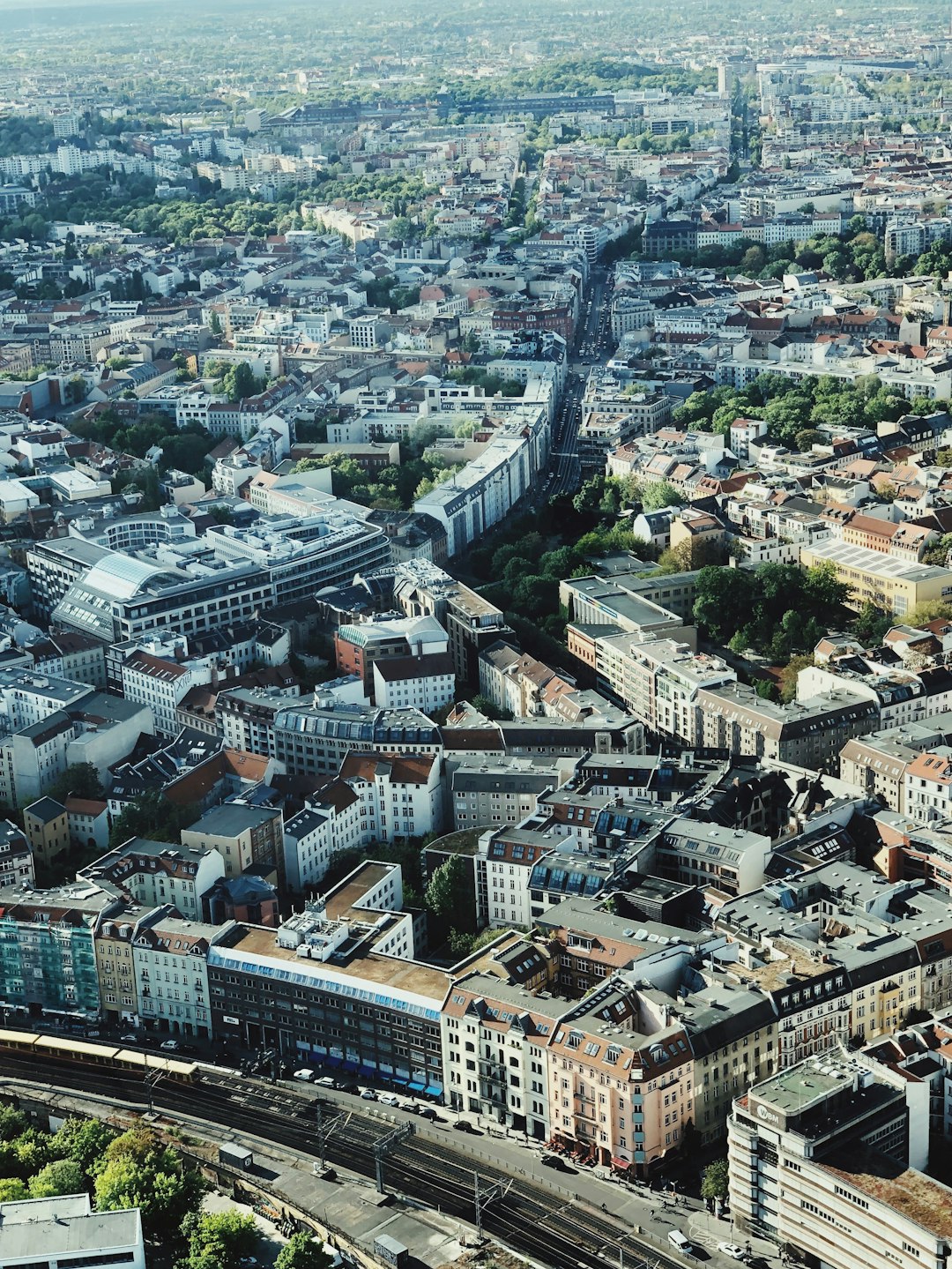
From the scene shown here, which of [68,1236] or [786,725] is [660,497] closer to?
[786,725]

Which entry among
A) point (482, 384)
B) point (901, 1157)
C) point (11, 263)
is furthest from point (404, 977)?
point (11, 263)

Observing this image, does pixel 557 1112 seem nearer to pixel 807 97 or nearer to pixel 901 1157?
pixel 901 1157

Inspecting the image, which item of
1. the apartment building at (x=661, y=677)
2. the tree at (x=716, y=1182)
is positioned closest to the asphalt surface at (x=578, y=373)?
the apartment building at (x=661, y=677)

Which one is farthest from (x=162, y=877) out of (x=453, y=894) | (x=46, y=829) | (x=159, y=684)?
(x=159, y=684)

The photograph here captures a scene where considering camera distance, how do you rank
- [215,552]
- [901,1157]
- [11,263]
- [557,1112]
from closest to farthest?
[901,1157], [557,1112], [215,552], [11,263]

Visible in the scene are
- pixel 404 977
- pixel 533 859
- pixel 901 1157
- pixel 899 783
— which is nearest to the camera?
pixel 901 1157

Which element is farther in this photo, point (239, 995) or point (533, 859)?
point (533, 859)
